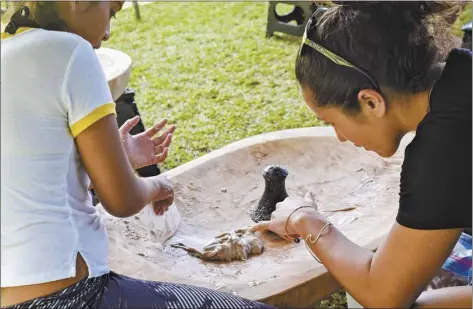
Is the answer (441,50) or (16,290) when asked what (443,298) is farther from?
(16,290)

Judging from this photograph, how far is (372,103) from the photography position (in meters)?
1.03

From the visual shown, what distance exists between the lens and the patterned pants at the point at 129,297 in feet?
2.92

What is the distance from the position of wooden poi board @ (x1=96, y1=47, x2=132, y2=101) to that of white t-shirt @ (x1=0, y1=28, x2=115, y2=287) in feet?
3.89

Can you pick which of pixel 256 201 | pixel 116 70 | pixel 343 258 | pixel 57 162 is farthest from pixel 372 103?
pixel 116 70

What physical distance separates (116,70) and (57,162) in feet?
4.27

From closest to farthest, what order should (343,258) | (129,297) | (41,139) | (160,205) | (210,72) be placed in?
(41,139)
(129,297)
(343,258)
(160,205)
(210,72)

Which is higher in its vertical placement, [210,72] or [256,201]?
[256,201]

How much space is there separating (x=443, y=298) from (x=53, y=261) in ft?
2.58

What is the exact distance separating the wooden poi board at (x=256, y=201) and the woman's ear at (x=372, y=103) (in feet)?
1.31

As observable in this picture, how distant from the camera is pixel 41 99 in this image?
84cm

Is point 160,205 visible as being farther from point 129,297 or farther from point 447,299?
point 447,299

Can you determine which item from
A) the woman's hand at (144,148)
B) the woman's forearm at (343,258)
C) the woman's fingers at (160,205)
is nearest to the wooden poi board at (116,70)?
the woman's hand at (144,148)

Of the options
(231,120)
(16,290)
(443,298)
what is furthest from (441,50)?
(231,120)

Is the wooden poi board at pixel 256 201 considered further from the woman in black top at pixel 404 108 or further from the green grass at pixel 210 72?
the green grass at pixel 210 72
